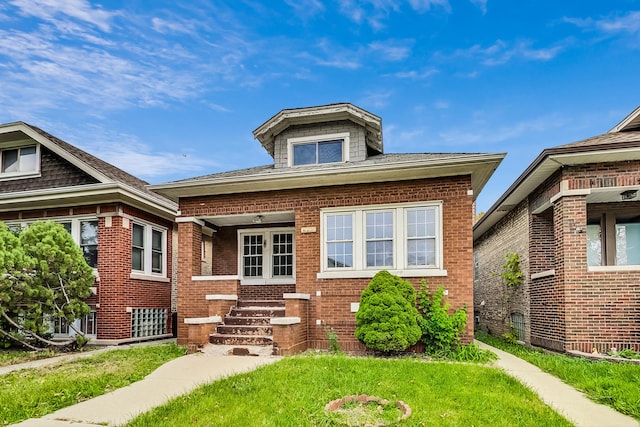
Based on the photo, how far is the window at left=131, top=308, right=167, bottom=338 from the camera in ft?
41.5

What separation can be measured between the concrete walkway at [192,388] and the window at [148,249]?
17.2 feet

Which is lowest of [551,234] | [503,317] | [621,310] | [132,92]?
[503,317]

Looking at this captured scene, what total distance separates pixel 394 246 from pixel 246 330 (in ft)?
12.8

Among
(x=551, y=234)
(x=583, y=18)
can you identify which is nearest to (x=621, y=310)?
(x=551, y=234)

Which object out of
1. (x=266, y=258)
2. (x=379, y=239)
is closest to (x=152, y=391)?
(x=379, y=239)

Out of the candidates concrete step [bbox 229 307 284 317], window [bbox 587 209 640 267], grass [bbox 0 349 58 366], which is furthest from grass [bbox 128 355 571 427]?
grass [bbox 0 349 58 366]

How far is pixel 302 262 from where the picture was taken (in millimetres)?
10422

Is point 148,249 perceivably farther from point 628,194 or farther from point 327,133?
point 628,194

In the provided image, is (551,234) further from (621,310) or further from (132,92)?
(132,92)

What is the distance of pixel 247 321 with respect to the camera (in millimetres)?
10414

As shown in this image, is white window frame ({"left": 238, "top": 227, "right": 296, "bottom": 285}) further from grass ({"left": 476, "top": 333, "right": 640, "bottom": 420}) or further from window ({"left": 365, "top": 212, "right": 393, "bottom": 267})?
grass ({"left": 476, "top": 333, "right": 640, "bottom": 420})

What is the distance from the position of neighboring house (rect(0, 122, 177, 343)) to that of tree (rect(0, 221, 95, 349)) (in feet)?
3.86

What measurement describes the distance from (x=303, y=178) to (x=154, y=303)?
6809 mm

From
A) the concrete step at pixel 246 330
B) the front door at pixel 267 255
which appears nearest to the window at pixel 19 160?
the front door at pixel 267 255
